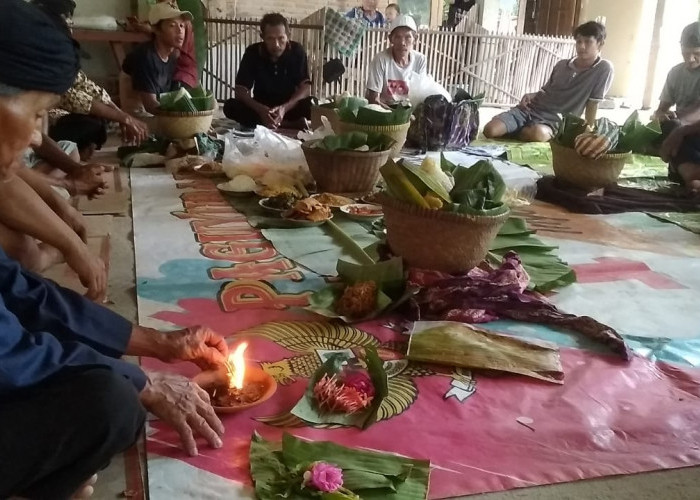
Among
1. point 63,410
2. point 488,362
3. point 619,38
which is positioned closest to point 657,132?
point 488,362

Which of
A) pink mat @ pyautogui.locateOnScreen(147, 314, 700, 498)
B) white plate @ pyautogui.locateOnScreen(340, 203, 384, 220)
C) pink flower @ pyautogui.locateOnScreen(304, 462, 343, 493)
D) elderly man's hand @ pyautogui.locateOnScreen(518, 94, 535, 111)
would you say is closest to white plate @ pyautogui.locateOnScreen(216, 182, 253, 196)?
white plate @ pyautogui.locateOnScreen(340, 203, 384, 220)

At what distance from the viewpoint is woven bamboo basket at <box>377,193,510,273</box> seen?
86.4 inches

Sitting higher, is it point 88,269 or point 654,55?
point 654,55

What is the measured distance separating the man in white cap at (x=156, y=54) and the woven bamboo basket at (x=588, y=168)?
2.69 meters

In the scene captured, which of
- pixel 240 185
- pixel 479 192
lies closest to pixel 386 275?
pixel 479 192

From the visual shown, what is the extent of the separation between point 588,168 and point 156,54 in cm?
302

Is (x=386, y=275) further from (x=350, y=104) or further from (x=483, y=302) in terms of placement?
(x=350, y=104)

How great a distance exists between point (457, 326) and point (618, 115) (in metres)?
6.96

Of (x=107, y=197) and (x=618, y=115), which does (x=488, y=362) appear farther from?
(x=618, y=115)

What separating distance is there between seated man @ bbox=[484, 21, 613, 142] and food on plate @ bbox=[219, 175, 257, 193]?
2.75 meters

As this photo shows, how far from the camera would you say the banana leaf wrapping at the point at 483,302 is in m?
2.15

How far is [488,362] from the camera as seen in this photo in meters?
1.86

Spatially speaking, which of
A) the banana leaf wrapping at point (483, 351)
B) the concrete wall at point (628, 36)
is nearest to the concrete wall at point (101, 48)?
the banana leaf wrapping at point (483, 351)

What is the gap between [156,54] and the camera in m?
4.72
